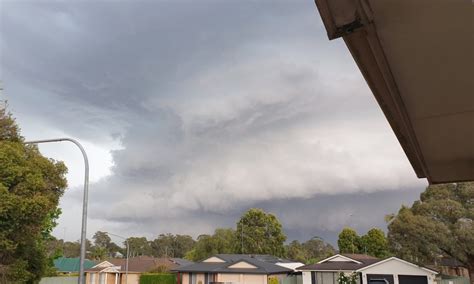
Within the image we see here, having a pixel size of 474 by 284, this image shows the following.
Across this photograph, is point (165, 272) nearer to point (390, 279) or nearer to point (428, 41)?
point (390, 279)

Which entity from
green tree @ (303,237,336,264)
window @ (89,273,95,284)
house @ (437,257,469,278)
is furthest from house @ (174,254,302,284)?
green tree @ (303,237,336,264)

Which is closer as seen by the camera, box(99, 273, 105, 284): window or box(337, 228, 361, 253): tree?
box(99, 273, 105, 284): window

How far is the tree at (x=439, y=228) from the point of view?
32094 mm

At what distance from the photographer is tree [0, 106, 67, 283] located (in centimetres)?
1505

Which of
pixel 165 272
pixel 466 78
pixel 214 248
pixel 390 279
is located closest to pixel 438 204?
pixel 390 279

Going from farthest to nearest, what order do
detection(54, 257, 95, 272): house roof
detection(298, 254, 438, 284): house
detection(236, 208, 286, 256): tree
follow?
detection(236, 208, 286, 256): tree < detection(54, 257, 95, 272): house roof < detection(298, 254, 438, 284): house

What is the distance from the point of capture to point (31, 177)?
16016 mm

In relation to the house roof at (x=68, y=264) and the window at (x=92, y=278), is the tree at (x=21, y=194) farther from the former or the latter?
the house roof at (x=68, y=264)

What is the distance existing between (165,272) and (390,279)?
26547mm

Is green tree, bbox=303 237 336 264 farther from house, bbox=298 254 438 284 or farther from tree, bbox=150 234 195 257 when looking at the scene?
house, bbox=298 254 438 284

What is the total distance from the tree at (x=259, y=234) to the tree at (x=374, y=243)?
16120 millimetres

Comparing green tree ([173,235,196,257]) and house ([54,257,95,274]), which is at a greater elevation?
green tree ([173,235,196,257])

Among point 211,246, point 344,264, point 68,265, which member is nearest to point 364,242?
point 211,246

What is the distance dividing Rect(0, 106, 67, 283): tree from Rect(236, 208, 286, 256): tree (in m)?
57.7
